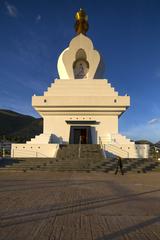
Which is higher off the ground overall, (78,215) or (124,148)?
(124,148)

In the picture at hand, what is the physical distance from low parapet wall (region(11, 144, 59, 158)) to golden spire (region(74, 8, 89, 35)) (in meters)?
18.0

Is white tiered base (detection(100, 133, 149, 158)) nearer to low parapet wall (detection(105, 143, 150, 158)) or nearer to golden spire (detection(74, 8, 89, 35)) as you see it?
low parapet wall (detection(105, 143, 150, 158))

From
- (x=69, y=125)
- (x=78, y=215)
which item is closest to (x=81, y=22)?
(x=69, y=125)

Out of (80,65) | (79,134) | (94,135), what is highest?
(80,65)

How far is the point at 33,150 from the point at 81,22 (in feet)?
64.8

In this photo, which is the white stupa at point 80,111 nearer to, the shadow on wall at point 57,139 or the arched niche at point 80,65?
the shadow on wall at point 57,139

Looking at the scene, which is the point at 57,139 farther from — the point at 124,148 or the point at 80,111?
the point at 124,148

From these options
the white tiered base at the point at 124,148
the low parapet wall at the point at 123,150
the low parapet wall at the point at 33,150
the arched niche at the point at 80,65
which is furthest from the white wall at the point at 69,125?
the arched niche at the point at 80,65

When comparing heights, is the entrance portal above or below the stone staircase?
above

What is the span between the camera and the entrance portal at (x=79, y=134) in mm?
32156

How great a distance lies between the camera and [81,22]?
39938 millimetres

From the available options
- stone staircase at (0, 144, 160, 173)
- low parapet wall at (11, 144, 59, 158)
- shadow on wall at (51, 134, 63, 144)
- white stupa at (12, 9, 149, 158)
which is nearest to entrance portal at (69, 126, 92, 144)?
white stupa at (12, 9, 149, 158)

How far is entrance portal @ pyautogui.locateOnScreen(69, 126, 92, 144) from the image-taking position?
105 feet

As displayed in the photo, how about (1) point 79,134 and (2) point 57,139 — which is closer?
(2) point 57,139
